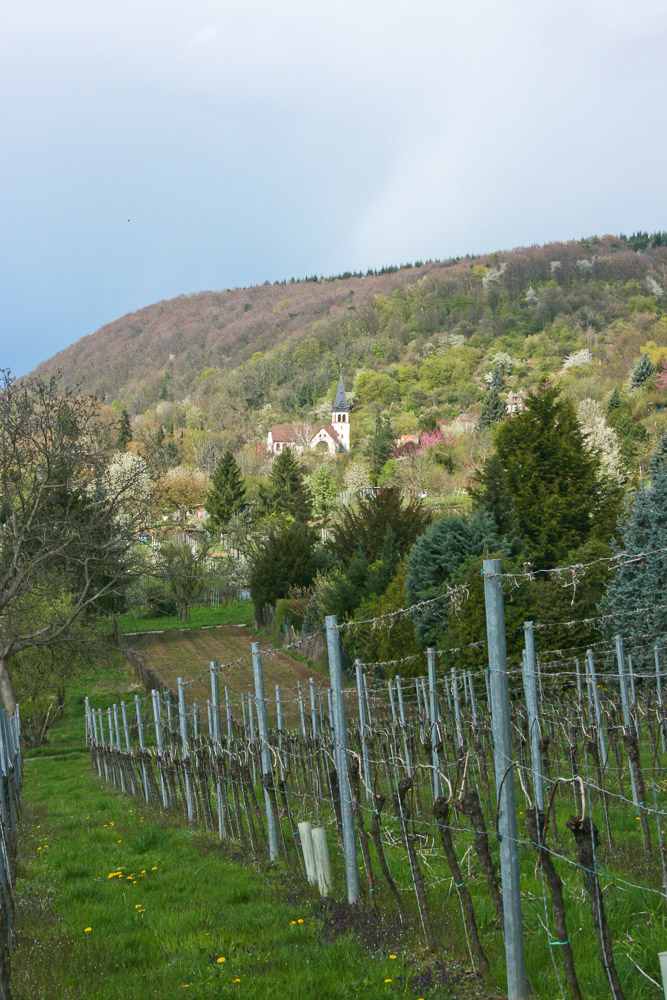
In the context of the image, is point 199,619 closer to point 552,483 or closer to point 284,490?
point 284,490

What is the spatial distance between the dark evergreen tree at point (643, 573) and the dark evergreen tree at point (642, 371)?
54.3m

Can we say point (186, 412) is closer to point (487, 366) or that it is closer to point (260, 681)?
point (487, 366)

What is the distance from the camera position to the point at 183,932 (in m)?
5.76

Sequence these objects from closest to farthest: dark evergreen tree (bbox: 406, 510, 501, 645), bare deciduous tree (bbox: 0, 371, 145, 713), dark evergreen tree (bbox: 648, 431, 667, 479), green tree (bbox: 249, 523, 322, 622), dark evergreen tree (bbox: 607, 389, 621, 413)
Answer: bare deciduous tree (bbox: 0, 371, 145, 713) < dark evergreen tree (bbox: 648, 431, 667, 479) < dark evergreen tree (bbox: 406, 510, 501, 645) < green tree (bbox: 249, 523, 322, 622) < dark evergreen tree (bbox: 607, 389, 621, 413)

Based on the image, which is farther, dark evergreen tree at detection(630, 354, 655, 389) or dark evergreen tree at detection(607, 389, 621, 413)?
dark evergreen tree at detection(630, 354, 655, 389)

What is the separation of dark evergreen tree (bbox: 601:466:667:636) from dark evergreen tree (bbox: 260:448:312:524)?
4101cm

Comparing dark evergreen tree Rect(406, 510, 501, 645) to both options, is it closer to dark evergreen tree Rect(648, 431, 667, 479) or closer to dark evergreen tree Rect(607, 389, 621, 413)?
dark evergreen tree Rect(648, 431, 667, 479)

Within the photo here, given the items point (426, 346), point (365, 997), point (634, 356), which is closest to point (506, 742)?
point (365, 997)

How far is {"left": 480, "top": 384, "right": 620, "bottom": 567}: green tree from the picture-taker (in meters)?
27.2

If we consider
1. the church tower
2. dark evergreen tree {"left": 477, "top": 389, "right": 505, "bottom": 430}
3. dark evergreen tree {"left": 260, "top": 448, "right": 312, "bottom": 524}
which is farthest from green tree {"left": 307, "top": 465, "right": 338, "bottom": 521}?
the church tower

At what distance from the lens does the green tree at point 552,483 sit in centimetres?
2716

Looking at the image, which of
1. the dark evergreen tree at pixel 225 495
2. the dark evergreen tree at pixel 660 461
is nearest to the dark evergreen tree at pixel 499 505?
the dark evergreen tree at pixel 660 461

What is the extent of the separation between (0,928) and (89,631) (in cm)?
2311

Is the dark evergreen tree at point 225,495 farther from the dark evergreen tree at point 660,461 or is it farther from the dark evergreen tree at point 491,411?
the dark evergreen tree at point 660,461
